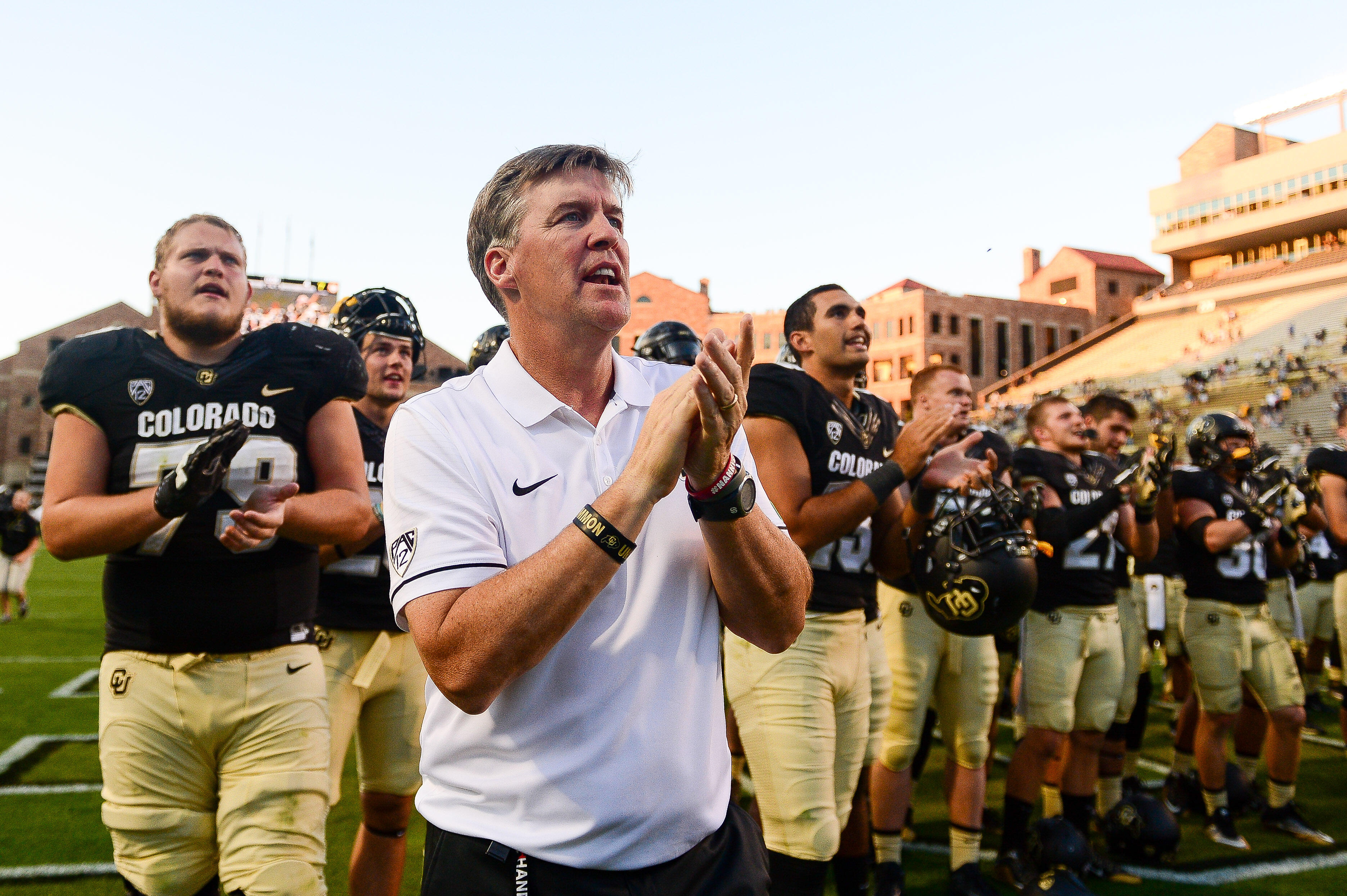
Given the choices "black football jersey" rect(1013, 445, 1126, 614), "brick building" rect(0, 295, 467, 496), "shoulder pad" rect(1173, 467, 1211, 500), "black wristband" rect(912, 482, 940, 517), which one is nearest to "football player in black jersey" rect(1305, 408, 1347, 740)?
"shoulder pad" rect(1173, 467, 1211, 500)

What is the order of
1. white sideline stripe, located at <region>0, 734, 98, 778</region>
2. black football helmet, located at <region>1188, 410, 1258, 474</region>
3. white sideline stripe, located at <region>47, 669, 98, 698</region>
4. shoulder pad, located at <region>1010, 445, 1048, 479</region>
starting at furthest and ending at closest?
white sideline stripe, located at <region>47, 669, 98, 698</region>, white sideline stripe, located at <region>0, 734, 98, 778</region>, black football helmet, located at <region>1188, 410, 1258, 474</region>, shoulder pad, located at <region>1010, 445, 1048, 479</region>

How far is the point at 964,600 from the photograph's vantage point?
12.0ft

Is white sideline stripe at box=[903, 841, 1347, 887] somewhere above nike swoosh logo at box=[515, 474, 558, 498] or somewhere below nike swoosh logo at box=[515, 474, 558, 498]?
below

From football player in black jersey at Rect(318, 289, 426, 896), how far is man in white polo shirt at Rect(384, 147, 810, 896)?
1.82 metres

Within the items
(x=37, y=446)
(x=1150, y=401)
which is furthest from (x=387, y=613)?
(x=37, y=446)

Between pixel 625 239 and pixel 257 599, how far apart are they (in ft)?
5.18

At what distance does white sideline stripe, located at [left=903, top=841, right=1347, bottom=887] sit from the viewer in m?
4.55

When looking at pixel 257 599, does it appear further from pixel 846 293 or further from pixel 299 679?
pixel 846 293

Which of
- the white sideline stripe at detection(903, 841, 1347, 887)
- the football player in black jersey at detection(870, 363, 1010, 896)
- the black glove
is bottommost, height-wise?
the white sideline stripe at detection(903, 841, 1347, 887)

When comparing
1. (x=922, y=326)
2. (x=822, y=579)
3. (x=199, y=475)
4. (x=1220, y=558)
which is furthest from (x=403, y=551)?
(x=922, y=326)

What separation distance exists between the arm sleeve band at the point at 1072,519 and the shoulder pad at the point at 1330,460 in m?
2.71

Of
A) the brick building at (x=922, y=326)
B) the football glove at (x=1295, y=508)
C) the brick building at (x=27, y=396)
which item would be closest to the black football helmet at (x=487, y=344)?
the football glove at (x=1295, y=508)

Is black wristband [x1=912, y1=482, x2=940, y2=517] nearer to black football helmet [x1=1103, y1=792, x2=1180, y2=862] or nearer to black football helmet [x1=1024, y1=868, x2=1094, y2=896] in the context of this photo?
black football helmet [x1=1024, y1=868, x2=1094, y2=896]

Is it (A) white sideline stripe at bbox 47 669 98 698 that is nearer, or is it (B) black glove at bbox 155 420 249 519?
(B) black glove at bbox 155 420 249 519
